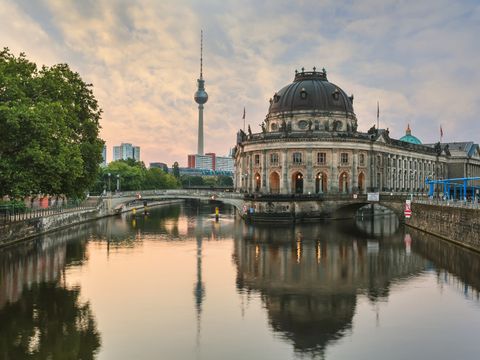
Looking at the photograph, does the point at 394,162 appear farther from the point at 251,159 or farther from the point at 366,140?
the point at 251,159

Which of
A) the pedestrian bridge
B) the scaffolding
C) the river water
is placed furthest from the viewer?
the pedestrian bridge

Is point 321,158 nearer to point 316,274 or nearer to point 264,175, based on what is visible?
point 264,175

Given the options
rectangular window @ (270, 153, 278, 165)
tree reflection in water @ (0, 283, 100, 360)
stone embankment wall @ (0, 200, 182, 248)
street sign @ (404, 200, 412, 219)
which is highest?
rectangular window @ (270, 153, 278, 165)

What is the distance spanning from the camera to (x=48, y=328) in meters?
26.8

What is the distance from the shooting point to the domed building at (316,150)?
353 ft

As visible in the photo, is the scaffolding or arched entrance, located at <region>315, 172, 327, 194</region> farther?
arched entrance, located at <region>315, 172, 327, 194</region>

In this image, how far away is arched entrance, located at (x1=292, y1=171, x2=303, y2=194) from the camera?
364ft

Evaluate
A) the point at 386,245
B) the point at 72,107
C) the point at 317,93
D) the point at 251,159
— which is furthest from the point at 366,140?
the point at 72,107

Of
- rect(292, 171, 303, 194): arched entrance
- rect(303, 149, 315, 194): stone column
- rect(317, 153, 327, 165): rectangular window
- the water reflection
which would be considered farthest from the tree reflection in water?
rect(292, 171, 303, 194): arched entrance

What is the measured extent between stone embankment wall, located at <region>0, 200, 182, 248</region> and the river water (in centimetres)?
185

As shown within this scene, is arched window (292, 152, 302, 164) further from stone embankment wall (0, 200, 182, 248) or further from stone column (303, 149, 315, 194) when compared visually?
stone embankment wall (0, 200, 182, 248)

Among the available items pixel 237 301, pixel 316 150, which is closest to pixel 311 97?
pixel 316 150

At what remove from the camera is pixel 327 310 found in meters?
30.7

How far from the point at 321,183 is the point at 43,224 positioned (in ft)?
202
